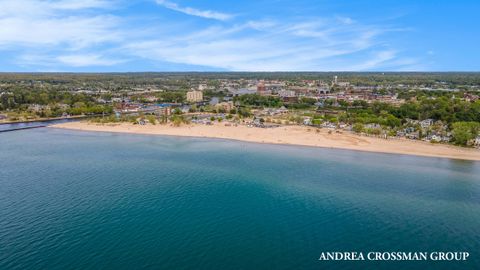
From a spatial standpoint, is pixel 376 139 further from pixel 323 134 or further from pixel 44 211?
pixel 44 211

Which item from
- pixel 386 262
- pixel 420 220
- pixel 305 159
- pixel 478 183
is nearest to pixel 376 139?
pixel 305 159

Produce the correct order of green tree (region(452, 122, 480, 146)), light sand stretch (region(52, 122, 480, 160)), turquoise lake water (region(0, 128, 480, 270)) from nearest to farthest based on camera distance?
turquoise lake water (region(0, 128, 480, 270)), light sand stretch (region(52, 122, 480, 160)), green tree (region(452, 122, 480, 146))

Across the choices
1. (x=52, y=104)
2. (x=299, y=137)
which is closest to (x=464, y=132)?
(x=299, y=137)

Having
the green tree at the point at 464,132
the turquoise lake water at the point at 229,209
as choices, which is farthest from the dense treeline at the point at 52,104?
the green tree at the point at 464,132

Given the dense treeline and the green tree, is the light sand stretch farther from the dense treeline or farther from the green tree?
the dense treeline

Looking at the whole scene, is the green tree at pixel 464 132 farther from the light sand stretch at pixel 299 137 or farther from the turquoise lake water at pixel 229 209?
the turquoise lake water at pixel 229 209

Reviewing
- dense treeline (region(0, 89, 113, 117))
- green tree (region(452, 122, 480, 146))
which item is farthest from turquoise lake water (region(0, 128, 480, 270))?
dense treeline (region(0, 89, 113, 117))
